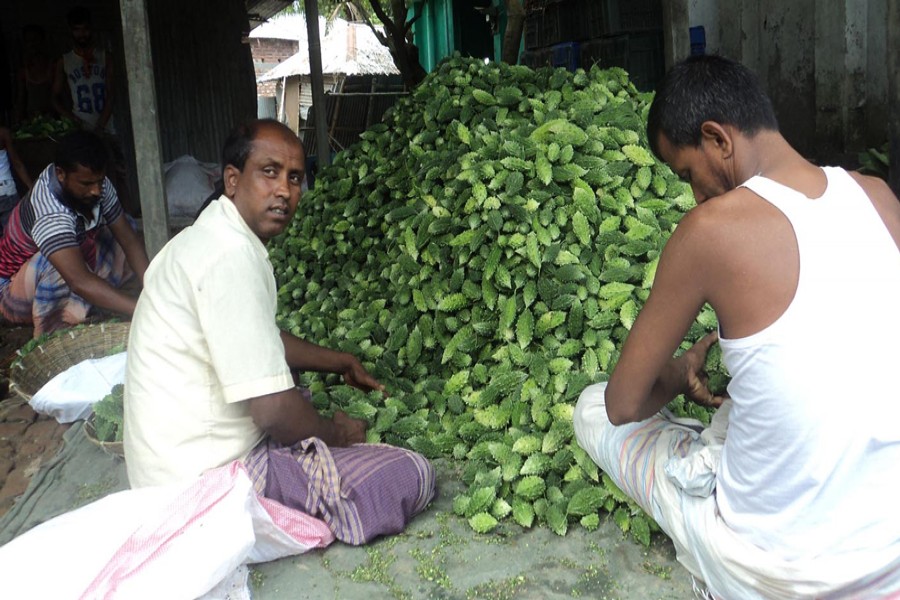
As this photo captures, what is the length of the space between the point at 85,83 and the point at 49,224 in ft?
12.2

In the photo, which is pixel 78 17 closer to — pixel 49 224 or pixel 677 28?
pixel 49 224

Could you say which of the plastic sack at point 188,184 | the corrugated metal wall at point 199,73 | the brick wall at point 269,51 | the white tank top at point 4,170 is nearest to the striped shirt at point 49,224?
the white tank top at point 4,170

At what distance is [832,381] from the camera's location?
5.10 ft

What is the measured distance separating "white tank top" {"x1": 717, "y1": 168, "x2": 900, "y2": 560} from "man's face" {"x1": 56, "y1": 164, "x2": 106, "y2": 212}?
314cm

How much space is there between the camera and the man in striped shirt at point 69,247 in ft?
12.4

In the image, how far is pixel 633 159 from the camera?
3.41 meters

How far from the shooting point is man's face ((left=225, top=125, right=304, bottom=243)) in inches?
87.6

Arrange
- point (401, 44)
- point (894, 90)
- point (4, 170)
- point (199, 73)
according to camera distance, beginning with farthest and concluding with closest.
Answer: point (199, 73) < point (401, 44) < point (4, 170) < point (894, 90)

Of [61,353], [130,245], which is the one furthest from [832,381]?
[130,245]

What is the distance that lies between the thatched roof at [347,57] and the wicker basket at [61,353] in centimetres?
1447

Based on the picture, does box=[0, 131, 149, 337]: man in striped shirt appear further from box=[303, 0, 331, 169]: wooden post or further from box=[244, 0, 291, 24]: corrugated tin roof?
box=[244, 0, 291, 24]: corrugated tin roof

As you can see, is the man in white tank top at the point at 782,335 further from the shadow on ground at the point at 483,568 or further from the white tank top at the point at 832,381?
the shadow on ground at the point at 483,568

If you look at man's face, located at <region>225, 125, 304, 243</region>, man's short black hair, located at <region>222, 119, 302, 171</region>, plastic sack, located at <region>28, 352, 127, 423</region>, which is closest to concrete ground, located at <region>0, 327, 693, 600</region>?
plastic sack, located at <region>28, 352, 127, 423</region>

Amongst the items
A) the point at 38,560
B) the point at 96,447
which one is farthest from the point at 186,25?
the point at 38,560
